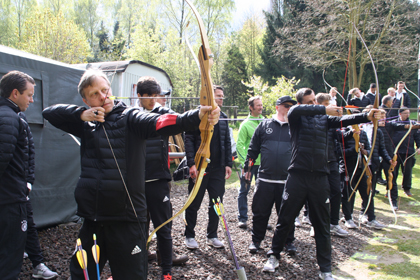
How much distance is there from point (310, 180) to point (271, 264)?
0.96 metres

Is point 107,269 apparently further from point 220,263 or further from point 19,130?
point 19,130

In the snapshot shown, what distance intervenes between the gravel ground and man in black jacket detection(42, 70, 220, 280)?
1.27m

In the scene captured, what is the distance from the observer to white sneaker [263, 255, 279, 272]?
9.91 ft

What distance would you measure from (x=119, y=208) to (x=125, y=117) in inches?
20.0

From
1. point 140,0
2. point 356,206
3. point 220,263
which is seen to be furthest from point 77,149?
point 140,0

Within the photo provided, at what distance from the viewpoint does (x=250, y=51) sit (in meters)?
30.4

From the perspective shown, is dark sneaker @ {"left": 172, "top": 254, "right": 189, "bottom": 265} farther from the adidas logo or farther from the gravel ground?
the adidas logo

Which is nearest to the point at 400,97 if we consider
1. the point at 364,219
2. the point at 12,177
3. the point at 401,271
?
the point at 364,219

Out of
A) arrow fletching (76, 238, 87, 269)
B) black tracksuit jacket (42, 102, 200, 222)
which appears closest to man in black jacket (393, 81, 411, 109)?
black tracksuit jacket (42, 102, 200, 222)

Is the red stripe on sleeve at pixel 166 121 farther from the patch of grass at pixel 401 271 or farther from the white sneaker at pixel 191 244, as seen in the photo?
the patch of grass at pixel 401 271

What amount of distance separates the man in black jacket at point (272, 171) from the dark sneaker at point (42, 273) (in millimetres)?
2046

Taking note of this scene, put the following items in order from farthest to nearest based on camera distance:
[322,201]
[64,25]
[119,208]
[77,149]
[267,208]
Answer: [64,25]
[77,149]
[267,208]
[322,201]
[119,208]

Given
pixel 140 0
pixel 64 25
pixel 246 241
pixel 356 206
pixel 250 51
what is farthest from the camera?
pixel 250 51

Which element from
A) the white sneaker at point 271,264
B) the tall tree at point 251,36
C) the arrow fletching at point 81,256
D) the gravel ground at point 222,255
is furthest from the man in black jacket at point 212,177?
the tall tree at point 251,36
